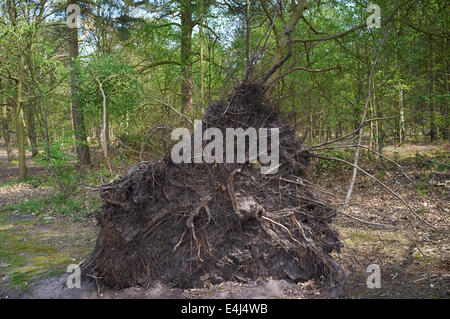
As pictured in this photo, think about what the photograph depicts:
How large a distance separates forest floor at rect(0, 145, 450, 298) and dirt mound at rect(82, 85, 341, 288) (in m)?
0.20

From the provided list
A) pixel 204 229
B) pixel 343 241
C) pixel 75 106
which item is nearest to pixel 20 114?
pixel 75 106

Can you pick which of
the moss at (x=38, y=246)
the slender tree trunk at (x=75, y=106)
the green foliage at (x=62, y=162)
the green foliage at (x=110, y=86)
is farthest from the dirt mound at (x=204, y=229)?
the slender tree trunk at (x=75, y=106)

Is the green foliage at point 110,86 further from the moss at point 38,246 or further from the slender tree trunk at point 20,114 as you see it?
the moss at point 38,246

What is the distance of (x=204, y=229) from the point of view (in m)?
4.84

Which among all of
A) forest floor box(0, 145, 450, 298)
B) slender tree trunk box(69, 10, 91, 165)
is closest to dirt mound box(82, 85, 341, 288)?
forest floor box(0, 145, 450, 298)

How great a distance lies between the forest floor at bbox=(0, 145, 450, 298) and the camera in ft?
14.9

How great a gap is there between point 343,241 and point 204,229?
297 centimetres

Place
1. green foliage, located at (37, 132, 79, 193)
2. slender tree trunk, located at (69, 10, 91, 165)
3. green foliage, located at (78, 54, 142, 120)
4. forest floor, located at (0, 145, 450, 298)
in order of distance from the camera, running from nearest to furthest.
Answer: forest floor, located at (0, 145, 450, 298)
green foliage, located at (37, 132, 79, 193)
green foliage, located at (78, 54, 142, 120)
slender tree trunk, located at (69, 10, 91, 165)

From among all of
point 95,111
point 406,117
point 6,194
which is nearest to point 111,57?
point 95,111

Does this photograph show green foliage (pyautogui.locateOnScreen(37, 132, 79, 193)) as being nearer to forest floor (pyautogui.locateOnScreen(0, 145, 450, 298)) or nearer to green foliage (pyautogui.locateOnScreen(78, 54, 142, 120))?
forest floor (pyautogui.locateOnScreen(0, 145, 450, 298))

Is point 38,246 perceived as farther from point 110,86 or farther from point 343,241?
point 343,241

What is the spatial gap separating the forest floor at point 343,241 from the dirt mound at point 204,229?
202 mm

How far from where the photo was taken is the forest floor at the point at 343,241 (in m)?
Result: 4.54

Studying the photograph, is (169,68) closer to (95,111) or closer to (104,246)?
(95,111)
